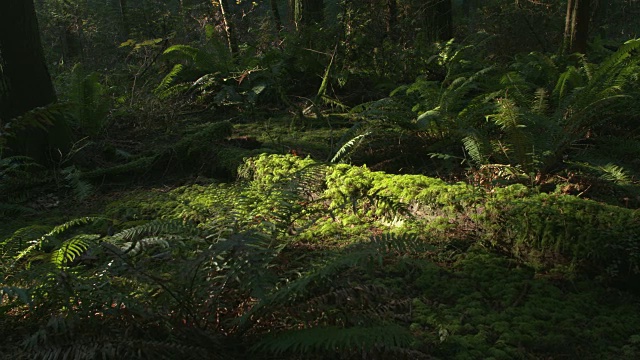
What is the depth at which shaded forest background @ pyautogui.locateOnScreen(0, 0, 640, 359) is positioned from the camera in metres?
1.98

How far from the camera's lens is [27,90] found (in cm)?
462

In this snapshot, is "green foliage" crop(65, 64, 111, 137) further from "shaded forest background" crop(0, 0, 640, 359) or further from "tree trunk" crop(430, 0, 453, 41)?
"tree trunk" crop(430, 0, 453, 41)

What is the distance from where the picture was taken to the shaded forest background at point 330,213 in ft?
6.50

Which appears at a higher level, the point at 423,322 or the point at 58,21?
the point at 58,21

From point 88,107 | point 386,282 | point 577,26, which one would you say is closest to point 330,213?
point 386,282

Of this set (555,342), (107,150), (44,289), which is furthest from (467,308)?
(107,150)

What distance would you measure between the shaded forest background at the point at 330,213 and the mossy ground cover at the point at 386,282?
1 centimetres

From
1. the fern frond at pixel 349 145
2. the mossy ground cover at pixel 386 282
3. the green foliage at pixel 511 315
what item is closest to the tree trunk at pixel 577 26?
the fern frond at pixel 349 145

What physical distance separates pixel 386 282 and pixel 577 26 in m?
5.28

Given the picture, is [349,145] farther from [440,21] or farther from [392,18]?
[440,21]

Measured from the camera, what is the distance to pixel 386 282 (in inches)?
99.7

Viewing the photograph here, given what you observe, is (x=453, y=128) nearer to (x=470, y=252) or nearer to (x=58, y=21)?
(x=470, y=252)

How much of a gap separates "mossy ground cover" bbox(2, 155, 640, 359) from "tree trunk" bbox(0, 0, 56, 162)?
69.4 inches

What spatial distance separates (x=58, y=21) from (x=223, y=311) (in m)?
16.9
